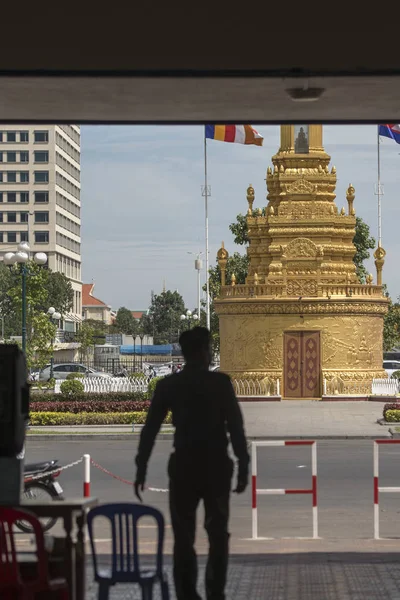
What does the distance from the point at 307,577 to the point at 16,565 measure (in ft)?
12.8

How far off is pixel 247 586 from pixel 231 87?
13.4ft

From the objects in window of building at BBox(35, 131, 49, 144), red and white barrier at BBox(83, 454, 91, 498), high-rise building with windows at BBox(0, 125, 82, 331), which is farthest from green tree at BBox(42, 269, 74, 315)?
red and white barrier at BBox(83, 454, 91, 498)

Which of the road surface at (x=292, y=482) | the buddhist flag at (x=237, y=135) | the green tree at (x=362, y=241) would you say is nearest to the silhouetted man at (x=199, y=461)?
the road surface at (x=292, y=482)

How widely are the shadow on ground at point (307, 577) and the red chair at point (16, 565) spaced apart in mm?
2167

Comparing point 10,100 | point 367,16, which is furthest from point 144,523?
point 367,16

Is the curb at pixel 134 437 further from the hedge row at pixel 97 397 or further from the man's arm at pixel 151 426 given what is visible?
the man's arm at pixel 151 426

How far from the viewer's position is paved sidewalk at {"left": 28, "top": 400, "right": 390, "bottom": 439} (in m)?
28.2

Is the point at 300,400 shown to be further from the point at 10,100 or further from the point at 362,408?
the point at 10,100

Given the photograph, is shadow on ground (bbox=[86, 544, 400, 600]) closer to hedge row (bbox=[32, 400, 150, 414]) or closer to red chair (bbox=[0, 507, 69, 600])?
red chair (bbox=[0, 507, 69, 600])

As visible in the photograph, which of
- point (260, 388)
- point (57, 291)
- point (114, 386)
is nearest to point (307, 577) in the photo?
point (114, 386)

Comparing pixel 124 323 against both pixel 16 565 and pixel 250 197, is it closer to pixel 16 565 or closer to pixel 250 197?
pixel 250 197

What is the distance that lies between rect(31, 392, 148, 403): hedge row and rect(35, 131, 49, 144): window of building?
302ft

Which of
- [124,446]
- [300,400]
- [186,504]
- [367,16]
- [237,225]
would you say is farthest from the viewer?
[237,225]

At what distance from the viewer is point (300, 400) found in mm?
43656
